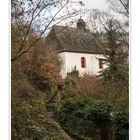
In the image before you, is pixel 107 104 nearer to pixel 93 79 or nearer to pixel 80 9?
pixel 93 79

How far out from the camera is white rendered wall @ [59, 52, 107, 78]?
273cm

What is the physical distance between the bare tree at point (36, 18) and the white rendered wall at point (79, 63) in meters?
0.20

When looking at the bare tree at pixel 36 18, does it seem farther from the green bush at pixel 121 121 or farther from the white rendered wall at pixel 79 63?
the green bush at pixel 121 121

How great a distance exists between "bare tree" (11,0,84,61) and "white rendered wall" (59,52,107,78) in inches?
7.7

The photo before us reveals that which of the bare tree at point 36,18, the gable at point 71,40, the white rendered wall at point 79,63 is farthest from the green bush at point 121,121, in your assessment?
the bare tree at point 36,18

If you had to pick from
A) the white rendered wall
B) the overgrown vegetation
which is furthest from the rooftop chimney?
the overgrown vegetation

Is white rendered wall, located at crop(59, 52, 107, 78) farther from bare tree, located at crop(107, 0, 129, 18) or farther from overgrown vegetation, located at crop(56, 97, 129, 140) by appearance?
bare tree, located at crop(107, 0, 129, 18)

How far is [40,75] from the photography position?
274cm

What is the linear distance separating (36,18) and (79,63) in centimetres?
38

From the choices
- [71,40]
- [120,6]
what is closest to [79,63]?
[71,40]

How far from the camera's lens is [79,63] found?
2.74m

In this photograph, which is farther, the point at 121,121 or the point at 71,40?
the point at 71,40

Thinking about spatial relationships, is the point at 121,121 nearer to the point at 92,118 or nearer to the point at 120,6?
the point at 92,118

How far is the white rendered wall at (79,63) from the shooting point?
273 cm
